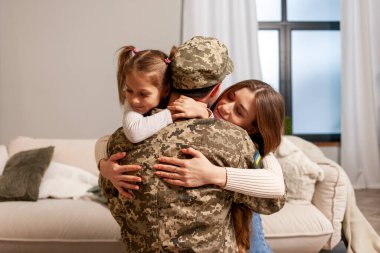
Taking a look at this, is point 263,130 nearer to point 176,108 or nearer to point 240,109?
point 240,109

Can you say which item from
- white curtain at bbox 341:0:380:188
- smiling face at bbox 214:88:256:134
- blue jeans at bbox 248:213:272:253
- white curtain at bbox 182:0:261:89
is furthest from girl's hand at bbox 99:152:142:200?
white curtain at bbox 341:0:380:188

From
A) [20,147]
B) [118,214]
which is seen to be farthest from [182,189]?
[20,147]

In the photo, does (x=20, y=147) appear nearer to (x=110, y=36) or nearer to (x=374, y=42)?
(x=110, y=36)

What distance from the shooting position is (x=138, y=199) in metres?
1.18

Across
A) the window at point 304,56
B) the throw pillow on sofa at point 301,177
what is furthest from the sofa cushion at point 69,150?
the window at point 304,56

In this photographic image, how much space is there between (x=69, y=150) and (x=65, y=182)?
0.36 m

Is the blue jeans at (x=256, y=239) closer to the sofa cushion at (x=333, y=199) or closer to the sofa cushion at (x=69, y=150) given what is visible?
the sofa cushion at (x=333, y=199)

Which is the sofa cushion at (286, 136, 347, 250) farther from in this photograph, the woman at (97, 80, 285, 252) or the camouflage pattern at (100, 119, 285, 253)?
the camouflage pattern at (100, 119, 285, 253)

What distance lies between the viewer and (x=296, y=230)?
2.70 metres

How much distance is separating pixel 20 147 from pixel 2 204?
2.29ft

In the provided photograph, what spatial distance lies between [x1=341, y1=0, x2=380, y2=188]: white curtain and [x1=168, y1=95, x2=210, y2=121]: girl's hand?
438cm

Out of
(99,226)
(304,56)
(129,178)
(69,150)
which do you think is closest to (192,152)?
(129,178)

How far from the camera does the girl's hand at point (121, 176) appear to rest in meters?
1.17

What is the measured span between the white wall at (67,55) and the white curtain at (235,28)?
0.26m
